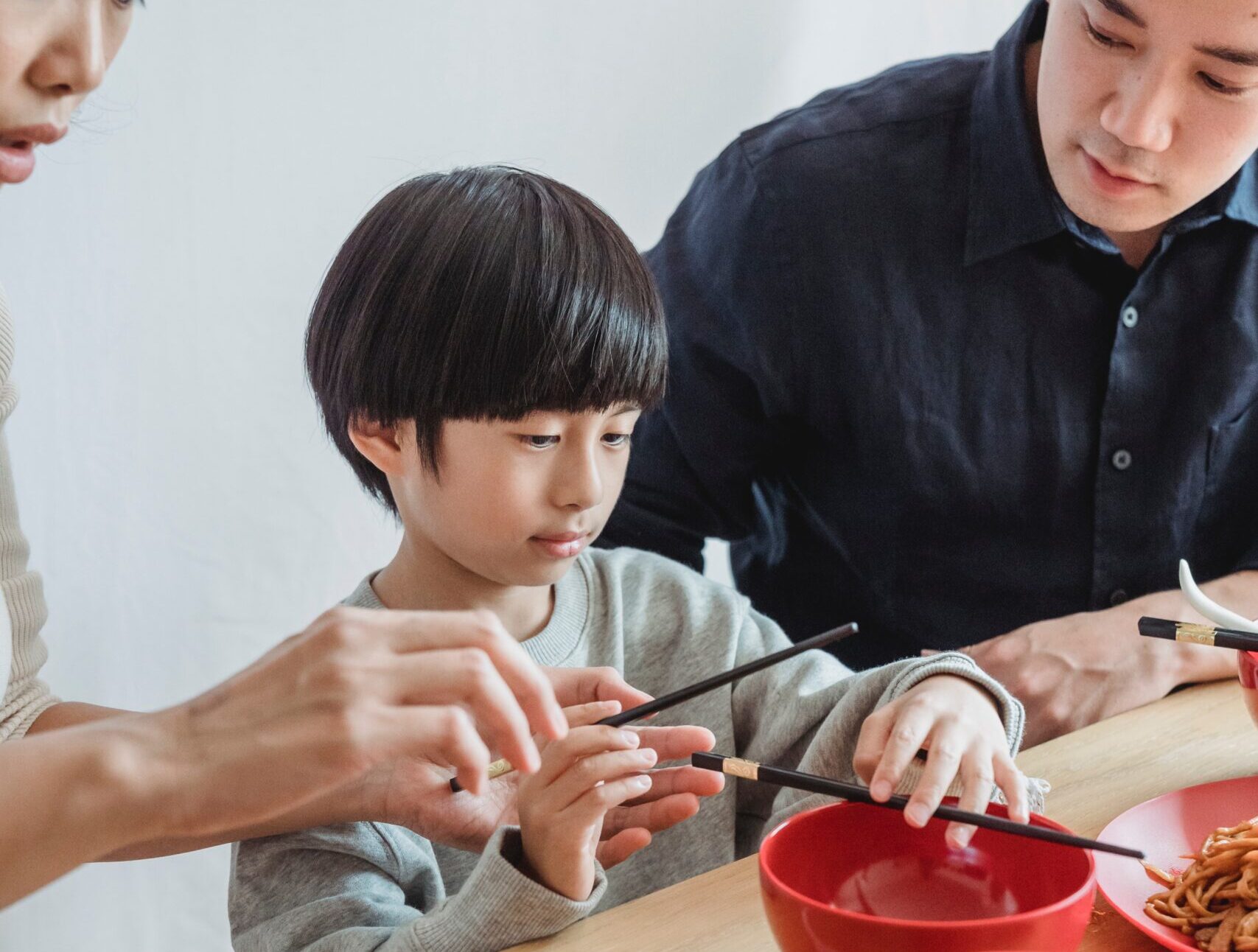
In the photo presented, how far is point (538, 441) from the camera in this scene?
1.01 meters

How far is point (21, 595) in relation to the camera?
1.11 m

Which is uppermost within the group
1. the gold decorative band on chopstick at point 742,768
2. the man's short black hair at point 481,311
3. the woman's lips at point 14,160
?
the woman's lips at point 14,160

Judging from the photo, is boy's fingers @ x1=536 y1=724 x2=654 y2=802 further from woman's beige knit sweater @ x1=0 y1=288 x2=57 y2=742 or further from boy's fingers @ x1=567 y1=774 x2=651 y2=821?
woman's beige knit sweater @ x1=0 y1=288 x2=57 y2=742

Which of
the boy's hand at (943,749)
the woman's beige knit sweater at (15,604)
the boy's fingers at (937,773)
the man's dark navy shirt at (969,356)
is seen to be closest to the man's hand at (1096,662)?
the man's dark navy shirt at (969,356)

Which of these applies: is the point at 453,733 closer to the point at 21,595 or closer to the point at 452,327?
the point at 452,327

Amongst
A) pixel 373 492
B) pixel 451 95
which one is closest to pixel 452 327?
pixel 373 492

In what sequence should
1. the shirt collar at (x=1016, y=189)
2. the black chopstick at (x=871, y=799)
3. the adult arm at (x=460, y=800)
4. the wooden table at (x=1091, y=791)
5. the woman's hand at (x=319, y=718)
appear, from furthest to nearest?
the shirt collar at (x=1016, y=189)
the adult arm at (x=460, y=800)
the wooden table at (x=1091, y=791)
the black chopstick at (x=871, y=799)
the woman's hand at (x=319, y=718)

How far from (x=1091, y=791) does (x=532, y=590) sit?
472mm

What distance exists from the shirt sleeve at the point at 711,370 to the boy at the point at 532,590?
315 mm

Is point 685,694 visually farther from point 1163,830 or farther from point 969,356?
point 969,356

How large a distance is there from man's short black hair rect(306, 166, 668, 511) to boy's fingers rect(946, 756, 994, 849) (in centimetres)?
38

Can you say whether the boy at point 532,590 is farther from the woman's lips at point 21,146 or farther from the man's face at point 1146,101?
the man's face at point 1146,101

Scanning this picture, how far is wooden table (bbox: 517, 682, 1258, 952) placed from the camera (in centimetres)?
81

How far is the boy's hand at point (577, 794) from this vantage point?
82cm
